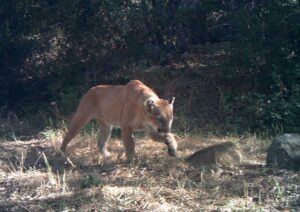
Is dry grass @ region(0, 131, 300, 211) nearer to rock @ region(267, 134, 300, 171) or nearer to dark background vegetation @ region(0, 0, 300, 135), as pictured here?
rock @ region(267, 134, 300, 171)

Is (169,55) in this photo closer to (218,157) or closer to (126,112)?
(126,112)

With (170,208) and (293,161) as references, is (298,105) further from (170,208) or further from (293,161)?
(170,208)

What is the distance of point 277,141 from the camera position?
30.0ft

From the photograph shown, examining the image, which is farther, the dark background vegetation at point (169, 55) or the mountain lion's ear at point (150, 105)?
the dark background vegetation at point (169, 55)

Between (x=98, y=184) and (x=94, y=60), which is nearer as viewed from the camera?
(x=98, y=184)

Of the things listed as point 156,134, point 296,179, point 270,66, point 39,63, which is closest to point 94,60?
point 39,63

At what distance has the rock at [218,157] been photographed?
30.3 ft

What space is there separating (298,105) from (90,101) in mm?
4597

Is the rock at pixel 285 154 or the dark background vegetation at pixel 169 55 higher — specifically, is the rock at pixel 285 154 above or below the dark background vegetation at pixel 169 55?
below

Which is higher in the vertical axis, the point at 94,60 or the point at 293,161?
the point at 94,60

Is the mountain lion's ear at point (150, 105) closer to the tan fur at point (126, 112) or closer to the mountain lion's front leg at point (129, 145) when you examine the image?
the tan fur at point (126, 112)

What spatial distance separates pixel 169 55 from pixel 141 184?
24.1ft

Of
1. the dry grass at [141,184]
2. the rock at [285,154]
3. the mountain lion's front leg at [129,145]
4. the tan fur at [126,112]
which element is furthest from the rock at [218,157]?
the mountain lion's front leg at [129,145]

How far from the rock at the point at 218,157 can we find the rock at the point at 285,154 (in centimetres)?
52
